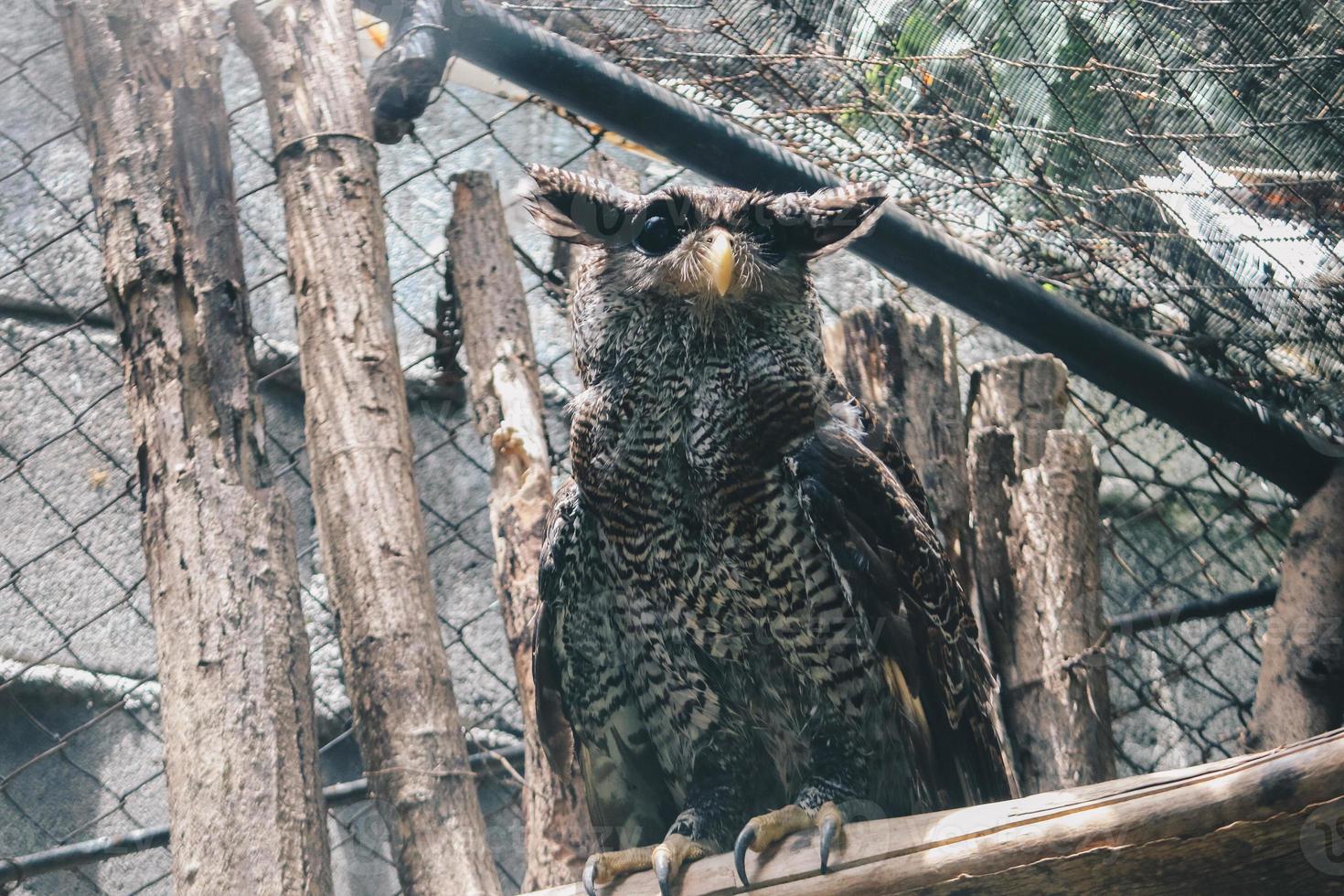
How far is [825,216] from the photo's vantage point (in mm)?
2502

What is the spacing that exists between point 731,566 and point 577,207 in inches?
34.0

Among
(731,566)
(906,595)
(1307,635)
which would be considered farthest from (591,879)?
(1307,635)

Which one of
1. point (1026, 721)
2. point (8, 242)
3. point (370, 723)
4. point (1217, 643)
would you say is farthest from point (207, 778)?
point (1217, 643)

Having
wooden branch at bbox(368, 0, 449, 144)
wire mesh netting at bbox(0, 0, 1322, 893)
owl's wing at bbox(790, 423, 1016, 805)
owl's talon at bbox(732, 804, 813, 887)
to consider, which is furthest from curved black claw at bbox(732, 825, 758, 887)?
wooden branch at bbox(368, 0, 449, 144)

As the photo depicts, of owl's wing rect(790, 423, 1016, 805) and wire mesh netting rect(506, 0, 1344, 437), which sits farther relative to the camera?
wire mesh netting rect(506, 0, 1344, 437)

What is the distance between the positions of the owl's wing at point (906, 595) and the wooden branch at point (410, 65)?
4.49ft

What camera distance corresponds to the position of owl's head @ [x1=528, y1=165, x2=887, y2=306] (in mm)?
2387

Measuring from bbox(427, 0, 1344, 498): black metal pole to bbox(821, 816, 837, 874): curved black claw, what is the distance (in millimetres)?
1528

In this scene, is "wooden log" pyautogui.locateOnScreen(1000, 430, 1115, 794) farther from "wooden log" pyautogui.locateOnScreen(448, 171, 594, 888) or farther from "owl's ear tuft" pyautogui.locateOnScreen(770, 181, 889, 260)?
"wooden log" pyautogui.locateOnScreen(448, 171, 594, 888)

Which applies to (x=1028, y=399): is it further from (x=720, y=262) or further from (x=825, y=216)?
(x=720, y=262)

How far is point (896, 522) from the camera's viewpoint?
2338 mm

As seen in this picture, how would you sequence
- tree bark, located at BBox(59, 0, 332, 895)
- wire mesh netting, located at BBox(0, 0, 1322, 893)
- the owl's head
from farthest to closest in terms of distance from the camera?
wire mesh netting, located at BBox(0, 0, 1322, 893) < the owl's head < tree bark, located at BBox(59, 0, 332, 895)

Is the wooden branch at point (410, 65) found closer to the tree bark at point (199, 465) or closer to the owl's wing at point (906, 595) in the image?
the tree bark at point (199, 465)

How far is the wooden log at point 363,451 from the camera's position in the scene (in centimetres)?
248
